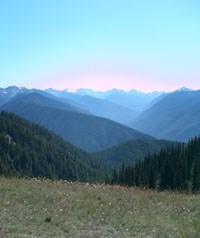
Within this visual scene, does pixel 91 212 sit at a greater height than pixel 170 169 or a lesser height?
greater

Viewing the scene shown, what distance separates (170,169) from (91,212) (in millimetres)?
79714

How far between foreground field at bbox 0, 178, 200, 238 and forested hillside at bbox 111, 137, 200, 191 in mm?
62132

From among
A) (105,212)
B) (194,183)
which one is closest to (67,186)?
(105,212)

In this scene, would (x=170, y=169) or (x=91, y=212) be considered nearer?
(x=91, y=212)

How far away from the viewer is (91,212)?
18031 mm

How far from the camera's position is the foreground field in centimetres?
1500

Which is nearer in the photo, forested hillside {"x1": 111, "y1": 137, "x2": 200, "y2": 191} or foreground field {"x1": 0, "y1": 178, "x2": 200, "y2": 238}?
foreground field {"x1": 0, "y1": 178, "x2": 200, "y2": 238}

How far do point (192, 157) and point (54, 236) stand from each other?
287 feet

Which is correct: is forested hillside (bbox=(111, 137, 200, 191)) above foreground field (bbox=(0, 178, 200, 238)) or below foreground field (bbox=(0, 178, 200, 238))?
below

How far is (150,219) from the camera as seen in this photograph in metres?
17.3

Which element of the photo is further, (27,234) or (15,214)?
(15,214)

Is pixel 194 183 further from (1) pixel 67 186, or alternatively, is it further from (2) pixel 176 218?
(2) pixel 176 218

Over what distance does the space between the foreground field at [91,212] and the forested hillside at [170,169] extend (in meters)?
62.1

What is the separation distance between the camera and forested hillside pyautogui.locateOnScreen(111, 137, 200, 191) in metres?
87.2
